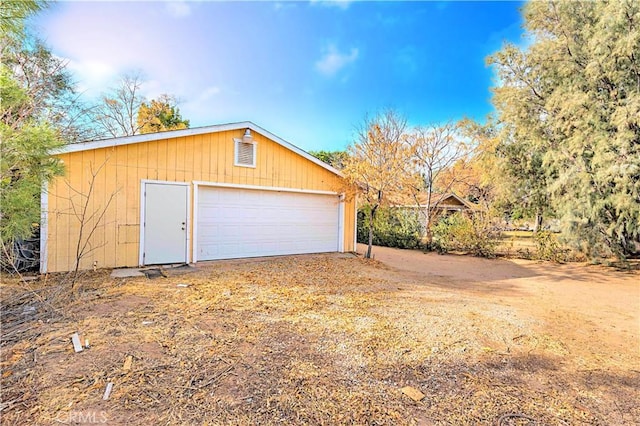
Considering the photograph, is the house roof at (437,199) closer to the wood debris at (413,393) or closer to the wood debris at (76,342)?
the wood debris at (413,393)

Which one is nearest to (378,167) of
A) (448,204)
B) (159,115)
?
(448,204)

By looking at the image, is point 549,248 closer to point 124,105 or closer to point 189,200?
point 189,200

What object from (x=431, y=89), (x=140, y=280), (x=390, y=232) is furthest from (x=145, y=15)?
(x=390, y=232)

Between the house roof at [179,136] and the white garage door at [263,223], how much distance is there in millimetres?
1329

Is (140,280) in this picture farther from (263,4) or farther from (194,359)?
(263,4)

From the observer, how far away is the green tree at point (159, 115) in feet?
60.4

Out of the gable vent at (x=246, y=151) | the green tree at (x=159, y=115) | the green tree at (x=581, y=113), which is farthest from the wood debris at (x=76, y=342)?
the green tree at (x=159, y=115)

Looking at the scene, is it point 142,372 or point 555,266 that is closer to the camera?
point 142,372

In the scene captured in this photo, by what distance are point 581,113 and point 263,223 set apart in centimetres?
929

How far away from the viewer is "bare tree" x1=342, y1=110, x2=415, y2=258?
29.6 ft

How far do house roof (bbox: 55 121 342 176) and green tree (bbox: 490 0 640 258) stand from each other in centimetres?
648

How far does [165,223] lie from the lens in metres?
7.48

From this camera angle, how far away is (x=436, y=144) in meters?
13.2

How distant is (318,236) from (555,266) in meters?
7.48
